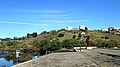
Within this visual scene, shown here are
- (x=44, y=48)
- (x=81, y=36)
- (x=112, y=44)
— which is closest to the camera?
(x=112, y=44)

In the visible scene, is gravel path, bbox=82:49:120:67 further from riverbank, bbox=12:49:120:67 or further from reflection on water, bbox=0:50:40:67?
reflection on water, bbox=0:50:40:67

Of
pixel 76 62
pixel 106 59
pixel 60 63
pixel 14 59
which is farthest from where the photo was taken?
pixel 14 59

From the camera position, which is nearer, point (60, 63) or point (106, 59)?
point (60, 63)

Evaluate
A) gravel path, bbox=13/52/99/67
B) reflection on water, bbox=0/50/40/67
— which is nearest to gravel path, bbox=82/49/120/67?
gravel path, bbox=13/52/99/67

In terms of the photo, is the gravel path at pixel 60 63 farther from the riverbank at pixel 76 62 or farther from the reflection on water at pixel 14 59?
the reflection on water at pixel 14 59

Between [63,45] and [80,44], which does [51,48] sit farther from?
[80,44]

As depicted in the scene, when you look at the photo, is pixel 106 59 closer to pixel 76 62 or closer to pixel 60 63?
pixel 76 62

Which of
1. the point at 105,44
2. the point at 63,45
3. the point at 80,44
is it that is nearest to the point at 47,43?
the point at 63,45

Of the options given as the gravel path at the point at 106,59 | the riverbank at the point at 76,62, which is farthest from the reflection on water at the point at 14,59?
the riverbank at the point at 76,62

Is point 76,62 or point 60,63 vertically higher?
point 60,63

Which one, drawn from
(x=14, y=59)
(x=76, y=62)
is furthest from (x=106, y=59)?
(x=14, y=59)

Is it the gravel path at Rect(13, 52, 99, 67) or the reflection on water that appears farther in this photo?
the reflection on water

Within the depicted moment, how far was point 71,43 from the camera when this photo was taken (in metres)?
149

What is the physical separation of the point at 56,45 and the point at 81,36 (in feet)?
142
